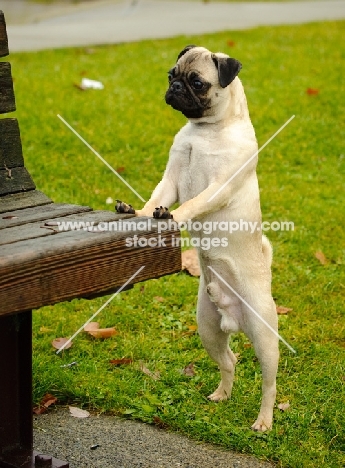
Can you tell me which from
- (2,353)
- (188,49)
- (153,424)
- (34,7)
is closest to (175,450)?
(153,424)

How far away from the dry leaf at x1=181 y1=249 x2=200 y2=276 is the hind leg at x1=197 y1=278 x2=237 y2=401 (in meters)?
1.51

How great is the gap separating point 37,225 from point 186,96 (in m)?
0.86

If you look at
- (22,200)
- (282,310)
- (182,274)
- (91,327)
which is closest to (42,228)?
(22,200)

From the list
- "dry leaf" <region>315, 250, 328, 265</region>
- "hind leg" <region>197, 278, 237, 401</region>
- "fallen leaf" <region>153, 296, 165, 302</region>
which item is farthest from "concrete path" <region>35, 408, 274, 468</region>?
"dry leaf" <region>315, 250, 328, 265</region>

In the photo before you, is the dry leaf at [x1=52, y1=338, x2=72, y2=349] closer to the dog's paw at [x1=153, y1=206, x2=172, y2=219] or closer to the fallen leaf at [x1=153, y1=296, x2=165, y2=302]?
the fallen leaf at [x1=153, y1=296, x2=165, y2=302]

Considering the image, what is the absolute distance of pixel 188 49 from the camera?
3.47 metres

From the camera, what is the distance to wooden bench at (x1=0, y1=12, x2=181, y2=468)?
242cm

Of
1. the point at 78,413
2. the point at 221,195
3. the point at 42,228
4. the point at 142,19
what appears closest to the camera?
the point at 42,228

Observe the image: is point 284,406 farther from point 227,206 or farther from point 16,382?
point 16,382

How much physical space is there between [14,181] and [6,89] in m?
0.37

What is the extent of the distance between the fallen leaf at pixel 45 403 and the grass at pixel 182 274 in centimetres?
4

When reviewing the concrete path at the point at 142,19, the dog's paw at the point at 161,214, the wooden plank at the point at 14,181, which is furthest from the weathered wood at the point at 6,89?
the concrete path at the point at 142,19

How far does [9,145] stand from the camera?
342 centimetres

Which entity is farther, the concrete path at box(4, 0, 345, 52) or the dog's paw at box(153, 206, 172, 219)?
the concrete path at box(4, 0, 345, 52)
